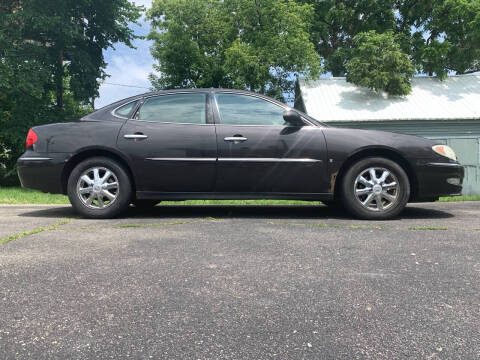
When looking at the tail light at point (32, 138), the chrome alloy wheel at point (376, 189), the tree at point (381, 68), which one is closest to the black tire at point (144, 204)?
the tail light at point (32, 138)

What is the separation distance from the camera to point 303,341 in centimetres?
148

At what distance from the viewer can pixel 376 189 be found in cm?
453

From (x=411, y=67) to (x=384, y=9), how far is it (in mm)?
7464

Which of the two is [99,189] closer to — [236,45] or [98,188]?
[98,188]

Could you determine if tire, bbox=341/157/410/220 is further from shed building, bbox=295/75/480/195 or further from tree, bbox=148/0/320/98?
tree, bbox=148/0/320/98

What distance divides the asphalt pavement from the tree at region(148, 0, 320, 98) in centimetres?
1658

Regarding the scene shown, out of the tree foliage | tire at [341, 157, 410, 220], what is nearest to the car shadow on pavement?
tire at [341, 157, 410, 220]

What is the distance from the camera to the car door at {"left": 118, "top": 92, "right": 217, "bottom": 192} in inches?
181

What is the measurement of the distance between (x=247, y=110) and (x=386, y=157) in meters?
1.83

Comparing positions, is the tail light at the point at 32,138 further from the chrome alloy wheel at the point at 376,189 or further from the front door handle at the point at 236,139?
the chrome alloy wheel at the point at 376,189

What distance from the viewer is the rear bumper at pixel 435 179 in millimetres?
4578

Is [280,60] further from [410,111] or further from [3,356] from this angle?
[3,356]

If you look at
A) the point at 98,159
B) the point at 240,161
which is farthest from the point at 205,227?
the point at 98,159

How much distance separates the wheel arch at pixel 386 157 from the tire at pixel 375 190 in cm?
10
